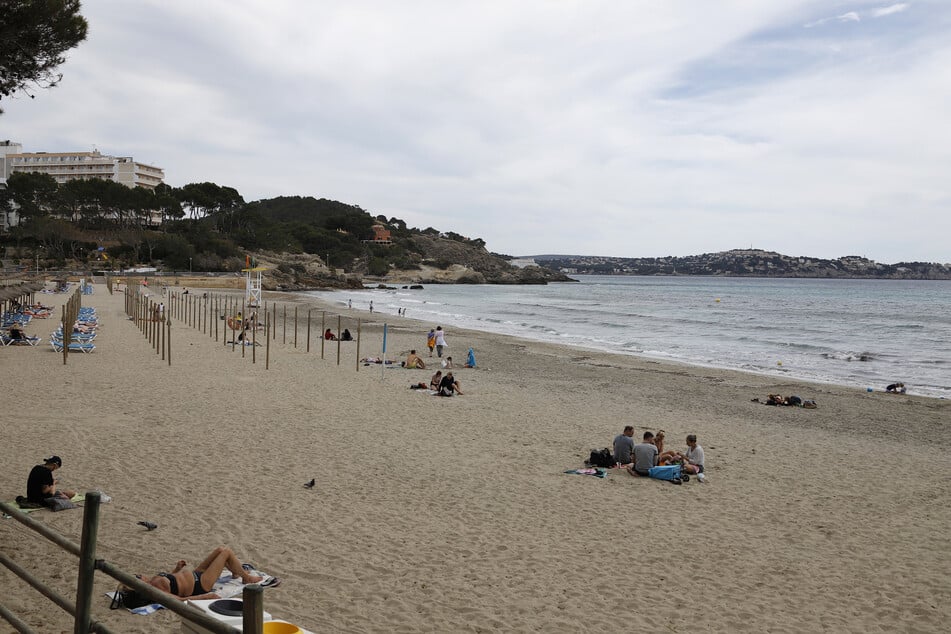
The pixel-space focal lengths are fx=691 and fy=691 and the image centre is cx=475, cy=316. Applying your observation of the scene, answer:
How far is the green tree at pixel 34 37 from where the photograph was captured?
1045cm

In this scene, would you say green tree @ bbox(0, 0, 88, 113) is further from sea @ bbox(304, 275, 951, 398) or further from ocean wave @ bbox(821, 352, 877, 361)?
ocean wave @ bbox(821, 352, 877, 361)

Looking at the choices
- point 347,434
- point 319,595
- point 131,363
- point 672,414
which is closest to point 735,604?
point 319,595

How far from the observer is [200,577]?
5004 millimetres

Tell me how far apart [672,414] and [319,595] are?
33.7 feet

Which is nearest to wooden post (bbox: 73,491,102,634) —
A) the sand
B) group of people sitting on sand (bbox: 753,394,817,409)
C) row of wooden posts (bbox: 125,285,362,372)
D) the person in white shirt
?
the sand

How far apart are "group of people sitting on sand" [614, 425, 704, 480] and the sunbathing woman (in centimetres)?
557

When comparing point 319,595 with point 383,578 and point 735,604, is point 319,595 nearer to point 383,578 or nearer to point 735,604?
point 383,578

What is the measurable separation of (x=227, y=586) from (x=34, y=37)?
33.1 ft

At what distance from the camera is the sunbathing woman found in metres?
4.79

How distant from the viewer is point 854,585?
6086 mm

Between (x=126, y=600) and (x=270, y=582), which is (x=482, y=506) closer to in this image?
(x=270, y=582)

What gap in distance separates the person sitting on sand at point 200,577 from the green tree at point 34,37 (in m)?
9.30

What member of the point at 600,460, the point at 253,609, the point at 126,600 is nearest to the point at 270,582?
the point at 126,600

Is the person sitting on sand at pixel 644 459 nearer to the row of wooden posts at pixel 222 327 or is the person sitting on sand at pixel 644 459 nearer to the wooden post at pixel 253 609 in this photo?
the wooden post at pixel 253 609
